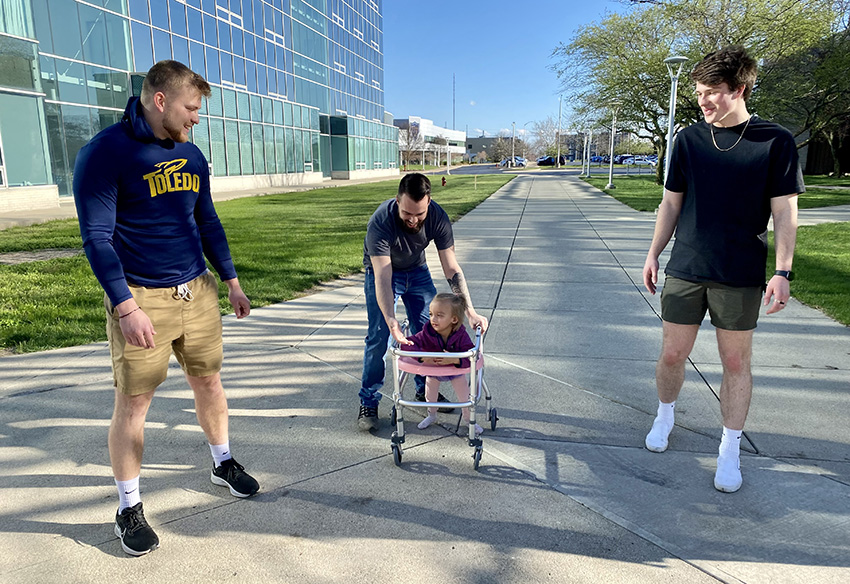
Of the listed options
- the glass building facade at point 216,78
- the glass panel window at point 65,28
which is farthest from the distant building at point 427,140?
the glass panel window at point 65,28

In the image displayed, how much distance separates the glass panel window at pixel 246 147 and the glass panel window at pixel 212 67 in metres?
2.70

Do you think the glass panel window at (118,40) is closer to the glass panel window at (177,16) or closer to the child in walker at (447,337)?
the glass panel window at (177,16)

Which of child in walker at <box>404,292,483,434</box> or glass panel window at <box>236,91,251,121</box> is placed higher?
glass panel window at <box>236,91,251,121</box>

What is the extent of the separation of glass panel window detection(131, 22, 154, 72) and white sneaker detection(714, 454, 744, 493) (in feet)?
92.4

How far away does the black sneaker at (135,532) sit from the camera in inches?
Result: 96.3

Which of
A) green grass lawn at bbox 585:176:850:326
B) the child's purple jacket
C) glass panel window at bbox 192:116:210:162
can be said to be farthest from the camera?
glass panel window at bbox 192:116:210:162

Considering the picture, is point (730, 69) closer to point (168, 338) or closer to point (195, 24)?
point (168, 338)

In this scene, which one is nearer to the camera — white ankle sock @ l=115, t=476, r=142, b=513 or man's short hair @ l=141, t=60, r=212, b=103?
man's short hair @ l=141, t=60, r=212, b=103

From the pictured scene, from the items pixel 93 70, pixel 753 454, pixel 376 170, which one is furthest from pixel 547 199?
pixel 376 170

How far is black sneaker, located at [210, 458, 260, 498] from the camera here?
287 centimetres

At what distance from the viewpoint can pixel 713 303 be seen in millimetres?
2977

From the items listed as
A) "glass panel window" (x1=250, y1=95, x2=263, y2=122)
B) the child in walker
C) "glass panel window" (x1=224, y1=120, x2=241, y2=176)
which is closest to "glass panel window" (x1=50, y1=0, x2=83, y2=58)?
"glass panel window" (x1=224, y1=120, x2=241, y2=176)

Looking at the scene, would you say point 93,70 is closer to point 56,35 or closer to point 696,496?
point 56,35

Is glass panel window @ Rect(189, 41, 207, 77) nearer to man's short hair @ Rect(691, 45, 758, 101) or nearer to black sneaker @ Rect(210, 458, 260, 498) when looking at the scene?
black sneaker @ Rect(210, 458, 260, 498)
